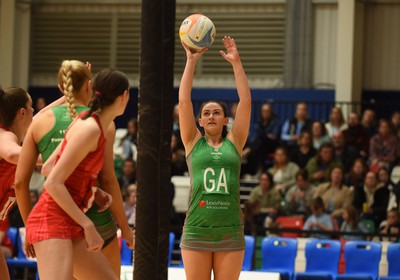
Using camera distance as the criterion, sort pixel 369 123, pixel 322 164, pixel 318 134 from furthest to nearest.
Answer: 1. pixel 369 123
2. pixel 318 134
3. pixel 322 164

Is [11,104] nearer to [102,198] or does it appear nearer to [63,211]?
[102,198]

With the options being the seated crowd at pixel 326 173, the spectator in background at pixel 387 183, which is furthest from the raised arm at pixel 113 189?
the spectator in background at pixel 387 183

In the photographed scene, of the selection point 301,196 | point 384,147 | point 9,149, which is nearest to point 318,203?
point 301,196

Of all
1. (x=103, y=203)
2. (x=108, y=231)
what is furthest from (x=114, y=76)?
(x=108, y=231)

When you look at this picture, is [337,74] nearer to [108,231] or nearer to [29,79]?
[29,79]

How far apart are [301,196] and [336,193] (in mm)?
551

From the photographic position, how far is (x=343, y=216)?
41.9ft

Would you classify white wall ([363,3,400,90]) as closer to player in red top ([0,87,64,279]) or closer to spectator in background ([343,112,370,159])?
spectator in background ([343,112,370,159])

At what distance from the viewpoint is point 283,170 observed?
14438 mm

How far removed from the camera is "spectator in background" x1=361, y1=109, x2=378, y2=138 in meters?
15.3

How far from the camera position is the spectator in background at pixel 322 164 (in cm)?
1409

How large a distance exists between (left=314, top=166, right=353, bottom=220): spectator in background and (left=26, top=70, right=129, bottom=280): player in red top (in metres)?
8.56

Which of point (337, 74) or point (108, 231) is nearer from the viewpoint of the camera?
point (108, 231)

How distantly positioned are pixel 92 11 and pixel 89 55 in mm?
930
